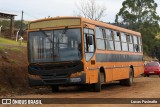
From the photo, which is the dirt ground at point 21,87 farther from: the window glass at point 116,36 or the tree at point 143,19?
the tree at point 143,19

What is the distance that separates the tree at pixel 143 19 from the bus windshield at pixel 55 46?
5661 centimetres

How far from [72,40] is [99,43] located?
2.39 metres

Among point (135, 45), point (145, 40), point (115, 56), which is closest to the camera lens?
point (115, 56)

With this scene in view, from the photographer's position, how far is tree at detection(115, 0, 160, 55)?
7469 cm

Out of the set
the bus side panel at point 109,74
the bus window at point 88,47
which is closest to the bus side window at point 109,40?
→ the bus side panel at point 109,74

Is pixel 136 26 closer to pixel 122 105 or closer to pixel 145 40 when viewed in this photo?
pixel 145 40

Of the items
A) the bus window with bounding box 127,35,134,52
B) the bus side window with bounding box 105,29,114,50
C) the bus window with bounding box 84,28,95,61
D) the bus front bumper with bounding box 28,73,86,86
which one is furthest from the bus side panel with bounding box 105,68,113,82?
the bus window with bounding box 127,35,134,52

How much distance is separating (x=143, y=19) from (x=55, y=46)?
59.3 m

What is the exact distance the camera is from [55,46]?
60.8ft

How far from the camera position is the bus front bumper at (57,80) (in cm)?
1829

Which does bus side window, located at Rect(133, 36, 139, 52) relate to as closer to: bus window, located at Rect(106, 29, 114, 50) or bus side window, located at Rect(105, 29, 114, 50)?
bus side window, located at Rect(105, 29, 114, 50)

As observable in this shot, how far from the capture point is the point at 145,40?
7475 cm

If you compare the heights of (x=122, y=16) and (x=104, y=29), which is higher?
(x=122, y=16)

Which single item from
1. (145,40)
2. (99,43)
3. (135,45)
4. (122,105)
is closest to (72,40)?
(99,43)
